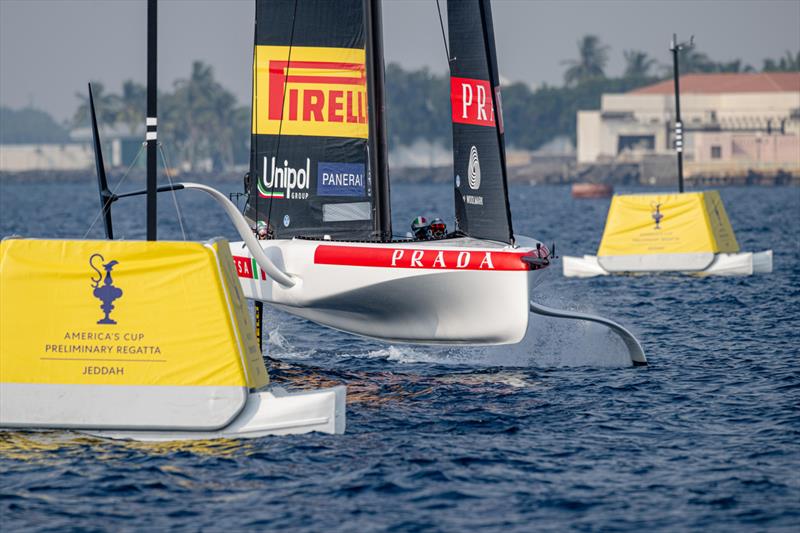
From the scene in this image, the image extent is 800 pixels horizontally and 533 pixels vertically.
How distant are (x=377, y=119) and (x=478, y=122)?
1.75 meters

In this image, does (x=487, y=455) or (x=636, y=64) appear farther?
(x=636, y=64)

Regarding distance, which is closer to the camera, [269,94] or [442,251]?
[442,251]

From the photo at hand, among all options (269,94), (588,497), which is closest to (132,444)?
(588,497)

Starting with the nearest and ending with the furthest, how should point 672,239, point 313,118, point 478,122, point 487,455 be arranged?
point 487,455, point 478,122, point 313,118, point 672,239

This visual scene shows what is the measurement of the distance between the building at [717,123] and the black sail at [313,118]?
4422 inches

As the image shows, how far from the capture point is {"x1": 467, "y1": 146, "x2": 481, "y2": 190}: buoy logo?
16.0m

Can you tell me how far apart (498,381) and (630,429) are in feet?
10.3

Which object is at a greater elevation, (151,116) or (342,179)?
(151,116)

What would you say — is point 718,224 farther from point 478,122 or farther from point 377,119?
point 478,122

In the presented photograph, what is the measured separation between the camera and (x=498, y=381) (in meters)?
15.6

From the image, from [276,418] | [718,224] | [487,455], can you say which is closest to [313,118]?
[276,418]

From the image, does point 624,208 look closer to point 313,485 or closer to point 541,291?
point 541,291

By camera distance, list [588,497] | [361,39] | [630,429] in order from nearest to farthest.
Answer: [588,497] → [630,429] → [361,39]

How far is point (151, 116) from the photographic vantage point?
11945 millimetres
